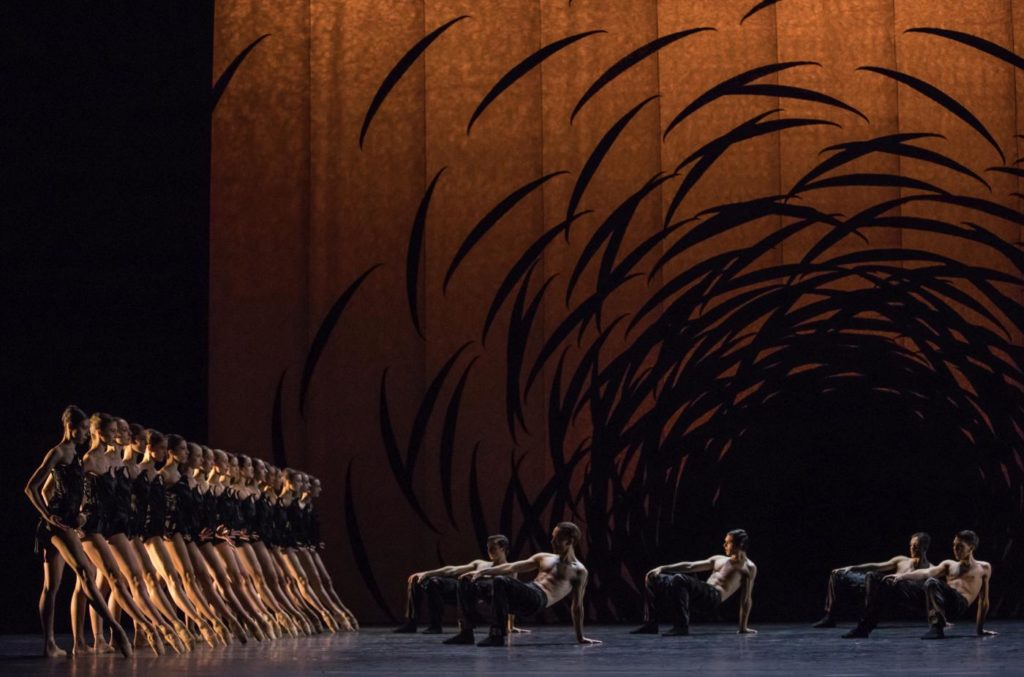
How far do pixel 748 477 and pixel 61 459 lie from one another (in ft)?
21.1

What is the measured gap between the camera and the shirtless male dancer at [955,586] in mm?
9273

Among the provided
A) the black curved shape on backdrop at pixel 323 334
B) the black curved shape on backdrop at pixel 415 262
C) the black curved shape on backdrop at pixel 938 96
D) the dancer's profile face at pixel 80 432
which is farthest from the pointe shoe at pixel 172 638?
the black curved shape on backdrop at pixel 938 96

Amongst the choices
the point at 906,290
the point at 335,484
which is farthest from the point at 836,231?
the point at 335,484

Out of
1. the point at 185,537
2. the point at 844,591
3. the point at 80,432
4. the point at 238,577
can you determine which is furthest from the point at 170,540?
the point at 844,591

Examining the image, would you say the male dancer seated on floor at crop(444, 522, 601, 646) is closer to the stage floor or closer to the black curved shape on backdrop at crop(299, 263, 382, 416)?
the stage floor

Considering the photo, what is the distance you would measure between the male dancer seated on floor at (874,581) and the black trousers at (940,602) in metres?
0.15

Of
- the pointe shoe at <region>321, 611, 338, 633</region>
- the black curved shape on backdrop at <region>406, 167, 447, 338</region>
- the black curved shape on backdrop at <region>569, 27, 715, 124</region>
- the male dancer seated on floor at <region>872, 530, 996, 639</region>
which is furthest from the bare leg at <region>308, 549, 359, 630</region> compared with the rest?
the black curved shape on backdrop at <region>569, 27, 715, 124</region>

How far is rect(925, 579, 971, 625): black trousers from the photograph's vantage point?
30.3 feet

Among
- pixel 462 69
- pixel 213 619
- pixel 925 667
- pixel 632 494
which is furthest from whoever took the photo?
pixel 462 69

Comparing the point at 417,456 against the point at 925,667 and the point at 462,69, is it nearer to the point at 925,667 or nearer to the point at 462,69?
the point at 462,69

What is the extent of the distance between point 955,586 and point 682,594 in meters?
1.81

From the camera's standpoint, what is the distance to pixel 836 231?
12.9 meters

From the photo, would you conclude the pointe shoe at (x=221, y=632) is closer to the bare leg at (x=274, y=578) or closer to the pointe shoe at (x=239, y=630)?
the pointe shoe at (x=239, y=630)

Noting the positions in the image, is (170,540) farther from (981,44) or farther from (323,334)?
(981,44)
